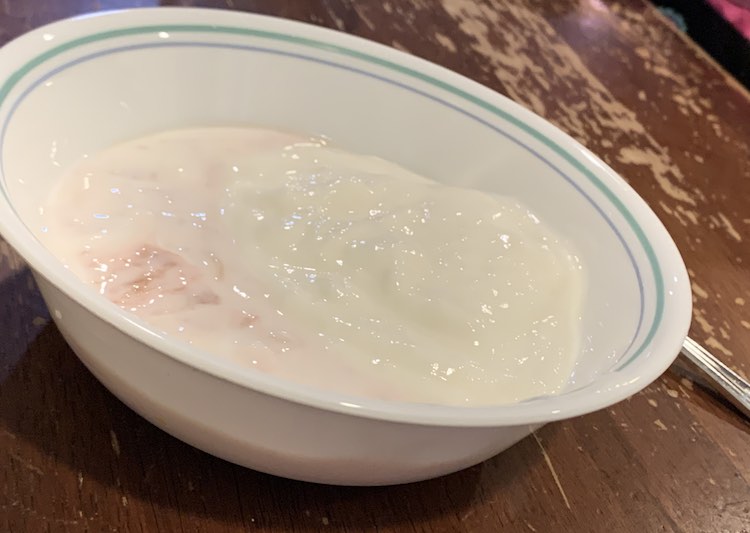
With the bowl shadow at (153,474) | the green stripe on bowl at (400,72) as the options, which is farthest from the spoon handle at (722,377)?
the bowl shadow at (153,474)

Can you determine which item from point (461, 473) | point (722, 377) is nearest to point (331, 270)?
point (461, 473)

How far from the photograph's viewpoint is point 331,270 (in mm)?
642

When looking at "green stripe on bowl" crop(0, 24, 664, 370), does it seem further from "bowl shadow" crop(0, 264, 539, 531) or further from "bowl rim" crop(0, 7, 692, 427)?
"bowl shadow" crop(0, 264, 539, 531)

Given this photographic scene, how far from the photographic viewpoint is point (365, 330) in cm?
60

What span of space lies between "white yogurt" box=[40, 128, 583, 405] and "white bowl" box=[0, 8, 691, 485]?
35 millimetres

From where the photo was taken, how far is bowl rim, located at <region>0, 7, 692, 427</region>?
1.35 feet

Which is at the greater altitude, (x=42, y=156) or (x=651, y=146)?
(x=651, y=146)

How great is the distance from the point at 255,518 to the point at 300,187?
32 centimetres

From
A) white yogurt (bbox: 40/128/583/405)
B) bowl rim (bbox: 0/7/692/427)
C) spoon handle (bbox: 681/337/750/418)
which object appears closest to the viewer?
bowl rim (bbox: 0/7/692/427)

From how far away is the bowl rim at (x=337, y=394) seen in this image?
41 centimetres

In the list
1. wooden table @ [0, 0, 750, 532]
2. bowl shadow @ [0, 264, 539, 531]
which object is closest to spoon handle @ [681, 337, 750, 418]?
wooden table @ [0, 0, 750, 532]

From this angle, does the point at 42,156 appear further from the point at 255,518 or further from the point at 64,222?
the point at 255,518

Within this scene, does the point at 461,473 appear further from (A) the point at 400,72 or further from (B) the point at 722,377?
(A) the point at 400,72

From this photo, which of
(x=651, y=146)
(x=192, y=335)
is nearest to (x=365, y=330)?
(x=192, y=335)
